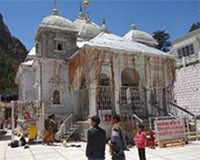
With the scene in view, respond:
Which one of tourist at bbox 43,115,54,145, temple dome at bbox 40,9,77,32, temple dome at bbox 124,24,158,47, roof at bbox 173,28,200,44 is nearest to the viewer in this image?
tourist at bbox 43,115,54,145

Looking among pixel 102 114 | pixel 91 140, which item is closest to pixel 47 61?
pixel 102 114

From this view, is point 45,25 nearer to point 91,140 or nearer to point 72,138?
point 72,138

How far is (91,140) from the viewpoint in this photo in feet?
15.6

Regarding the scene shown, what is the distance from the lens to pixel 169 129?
1260cm

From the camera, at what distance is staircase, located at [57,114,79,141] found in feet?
52.0

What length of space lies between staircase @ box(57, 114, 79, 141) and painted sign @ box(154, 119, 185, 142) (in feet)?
19.3

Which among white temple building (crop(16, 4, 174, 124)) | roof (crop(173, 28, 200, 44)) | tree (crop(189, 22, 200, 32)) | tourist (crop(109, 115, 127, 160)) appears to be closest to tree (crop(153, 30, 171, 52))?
tree (crop(189, 22, 200, 32))

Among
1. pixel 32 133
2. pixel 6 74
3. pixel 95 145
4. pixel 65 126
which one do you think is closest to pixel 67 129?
pixel 65 126

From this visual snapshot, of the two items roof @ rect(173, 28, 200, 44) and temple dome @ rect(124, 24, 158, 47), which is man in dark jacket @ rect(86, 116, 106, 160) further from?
roof @ rect(173, 28, 200, 44)

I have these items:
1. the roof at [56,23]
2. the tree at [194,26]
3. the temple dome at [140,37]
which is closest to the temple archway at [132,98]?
the temple dome at [140,37]

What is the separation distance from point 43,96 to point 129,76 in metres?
6.65

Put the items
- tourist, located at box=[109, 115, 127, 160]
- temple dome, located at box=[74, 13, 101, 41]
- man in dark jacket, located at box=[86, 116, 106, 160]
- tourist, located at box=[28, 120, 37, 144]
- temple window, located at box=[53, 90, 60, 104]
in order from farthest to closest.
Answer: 1. temple dome, located at box=[74, 13, 101, 41]
2. temple window, located at box=[53, 90, 60, 104]
3. tourist, located at box=[28, 120, 37, 144]
4. tourist, located at box=[109, 115, 127, 160]
5. man in dark jacket, located at box=[86, 116, 106, 160]

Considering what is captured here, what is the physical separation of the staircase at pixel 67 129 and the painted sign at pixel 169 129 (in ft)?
19.3

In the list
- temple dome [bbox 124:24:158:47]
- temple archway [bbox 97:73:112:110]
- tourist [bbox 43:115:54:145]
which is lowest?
tourist [bbox 43:115:54:145]
